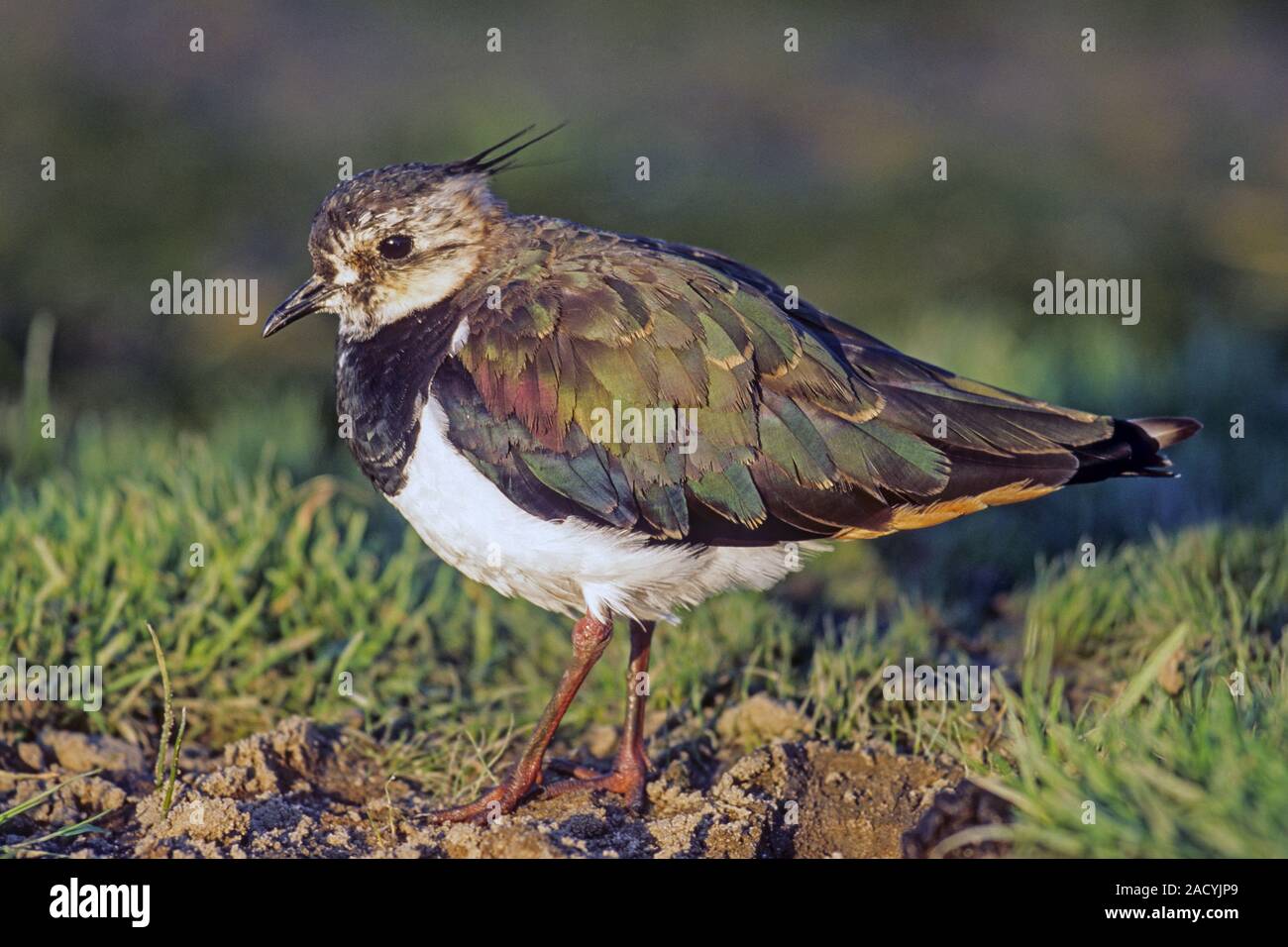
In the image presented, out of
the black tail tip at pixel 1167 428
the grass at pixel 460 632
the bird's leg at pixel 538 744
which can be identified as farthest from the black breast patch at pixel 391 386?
the black tail tip at pixel 1167 428

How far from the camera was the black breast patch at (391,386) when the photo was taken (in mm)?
4852

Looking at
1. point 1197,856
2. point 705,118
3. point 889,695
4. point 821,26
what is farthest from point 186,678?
point 821,26

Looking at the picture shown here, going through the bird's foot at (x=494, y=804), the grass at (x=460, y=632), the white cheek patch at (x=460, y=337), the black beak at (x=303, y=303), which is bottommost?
the bird's foot at (x=494, y=804)

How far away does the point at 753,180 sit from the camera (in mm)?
11273

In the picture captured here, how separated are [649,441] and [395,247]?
3.96ft

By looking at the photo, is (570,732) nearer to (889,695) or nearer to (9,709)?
(889,695)

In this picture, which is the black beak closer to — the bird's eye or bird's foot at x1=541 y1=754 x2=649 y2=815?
the bird's eye

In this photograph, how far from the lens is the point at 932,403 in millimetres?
4918

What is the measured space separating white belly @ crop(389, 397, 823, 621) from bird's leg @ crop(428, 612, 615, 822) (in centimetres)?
10

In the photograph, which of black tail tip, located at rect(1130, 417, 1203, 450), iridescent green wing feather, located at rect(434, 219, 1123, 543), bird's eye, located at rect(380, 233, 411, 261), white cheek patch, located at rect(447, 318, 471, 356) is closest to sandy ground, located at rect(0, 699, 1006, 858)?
iridescent green wing feather, located at rect(434, 219, 1123, 543)

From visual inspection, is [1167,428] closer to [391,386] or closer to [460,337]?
[460,337]

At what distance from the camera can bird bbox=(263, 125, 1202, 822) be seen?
472 cm

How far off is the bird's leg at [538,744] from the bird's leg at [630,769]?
13 centimetres

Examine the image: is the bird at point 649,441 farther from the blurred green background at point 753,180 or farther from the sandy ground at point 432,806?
the blurred green background at point 753,180
